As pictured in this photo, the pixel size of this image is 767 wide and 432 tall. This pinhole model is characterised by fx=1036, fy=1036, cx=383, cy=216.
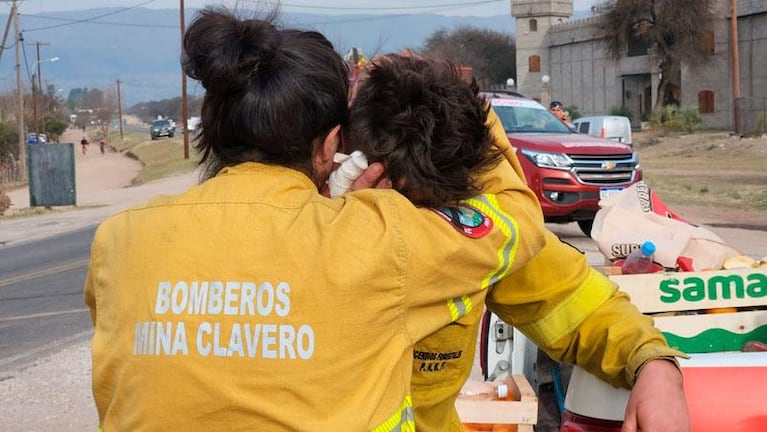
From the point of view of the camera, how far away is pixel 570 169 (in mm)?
13594

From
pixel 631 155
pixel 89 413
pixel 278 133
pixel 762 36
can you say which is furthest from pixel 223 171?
pixel 762 36

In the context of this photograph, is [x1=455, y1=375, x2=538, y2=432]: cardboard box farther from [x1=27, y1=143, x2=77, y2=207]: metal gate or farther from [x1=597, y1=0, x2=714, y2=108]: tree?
[x1=597, y1=0, x2=714, y2=108]: tree

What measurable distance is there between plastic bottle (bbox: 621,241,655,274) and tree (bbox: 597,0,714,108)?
55462 millimetres

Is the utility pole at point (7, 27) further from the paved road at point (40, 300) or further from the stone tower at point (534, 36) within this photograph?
the stone tower at point (534, 36)

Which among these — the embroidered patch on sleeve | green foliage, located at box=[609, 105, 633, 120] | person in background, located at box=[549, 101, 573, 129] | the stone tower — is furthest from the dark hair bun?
the stone tower

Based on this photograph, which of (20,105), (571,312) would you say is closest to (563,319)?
(571,312)

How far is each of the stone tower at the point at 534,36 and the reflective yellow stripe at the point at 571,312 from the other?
75.0 meters

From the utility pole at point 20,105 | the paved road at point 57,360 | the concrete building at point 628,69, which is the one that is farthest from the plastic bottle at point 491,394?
the utility pole at point 20,105

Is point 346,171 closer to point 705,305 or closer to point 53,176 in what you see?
point 705,305

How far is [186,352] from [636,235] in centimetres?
390

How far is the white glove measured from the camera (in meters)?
2.02

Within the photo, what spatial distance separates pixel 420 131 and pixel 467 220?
20 cm

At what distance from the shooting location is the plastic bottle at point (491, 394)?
154 inches

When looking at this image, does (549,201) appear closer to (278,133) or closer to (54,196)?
(278,133)
